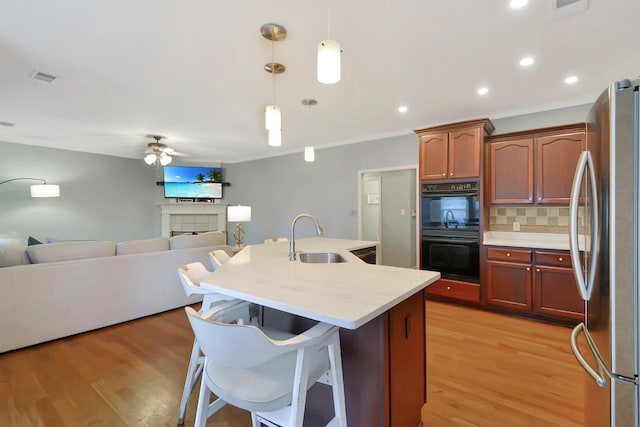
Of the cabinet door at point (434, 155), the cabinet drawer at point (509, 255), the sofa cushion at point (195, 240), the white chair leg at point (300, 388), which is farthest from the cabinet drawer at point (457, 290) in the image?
the white chair leg at point (300, 388)

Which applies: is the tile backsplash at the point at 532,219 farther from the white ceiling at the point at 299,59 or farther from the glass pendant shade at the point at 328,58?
the glass pendant shade at the point at 328,58

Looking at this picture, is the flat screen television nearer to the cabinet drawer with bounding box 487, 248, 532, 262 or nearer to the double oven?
the double oven

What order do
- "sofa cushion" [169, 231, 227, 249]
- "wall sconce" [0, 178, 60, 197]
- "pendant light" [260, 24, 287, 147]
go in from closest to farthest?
"pendant light" [260, 24, 287, 147] < "sofa cushion" [169, 231, 227, 249] < "wall sconce" [0, 178, 60, 197]

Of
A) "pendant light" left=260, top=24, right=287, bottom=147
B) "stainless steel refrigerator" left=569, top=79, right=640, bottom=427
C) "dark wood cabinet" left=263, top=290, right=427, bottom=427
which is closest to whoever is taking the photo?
"stainless steel refrigerator" left=569, top=79, right=640, bottom=427

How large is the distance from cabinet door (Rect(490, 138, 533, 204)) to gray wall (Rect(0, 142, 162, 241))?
7.28 meters

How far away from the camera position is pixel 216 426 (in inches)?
67.7

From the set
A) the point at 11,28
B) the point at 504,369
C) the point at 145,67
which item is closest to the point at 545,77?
the point at 504,369

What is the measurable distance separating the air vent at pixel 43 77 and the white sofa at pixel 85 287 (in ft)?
5.33

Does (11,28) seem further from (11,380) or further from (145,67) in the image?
(11,380)

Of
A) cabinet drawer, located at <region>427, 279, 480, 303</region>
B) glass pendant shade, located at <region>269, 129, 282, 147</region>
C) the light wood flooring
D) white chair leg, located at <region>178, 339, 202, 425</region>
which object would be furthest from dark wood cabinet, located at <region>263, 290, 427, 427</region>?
cabinet drawer, located at <region>427, 279, 480, 303</region>

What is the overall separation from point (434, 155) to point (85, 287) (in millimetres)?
4412

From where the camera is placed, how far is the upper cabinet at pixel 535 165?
327 centimetres

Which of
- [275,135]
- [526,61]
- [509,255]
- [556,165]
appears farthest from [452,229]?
[275,135]

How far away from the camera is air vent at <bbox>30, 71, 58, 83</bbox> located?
2.71 meters
